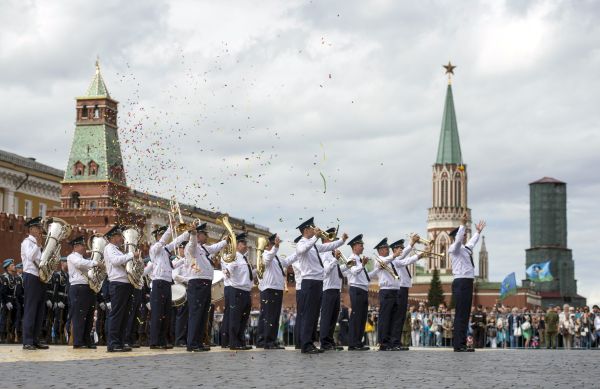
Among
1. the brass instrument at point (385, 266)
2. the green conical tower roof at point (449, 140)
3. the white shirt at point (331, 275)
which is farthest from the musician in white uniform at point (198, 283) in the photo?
the green conical tower roof at point (449, 140)

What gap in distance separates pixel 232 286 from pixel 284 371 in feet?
21.4

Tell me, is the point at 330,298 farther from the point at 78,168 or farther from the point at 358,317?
the point at 78,168

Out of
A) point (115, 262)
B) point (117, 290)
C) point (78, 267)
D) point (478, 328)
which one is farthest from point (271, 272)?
point (478, 328)

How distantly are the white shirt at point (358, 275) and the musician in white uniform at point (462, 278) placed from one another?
5.51 feet

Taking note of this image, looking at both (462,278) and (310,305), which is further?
(462,278)

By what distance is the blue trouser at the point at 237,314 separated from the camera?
19.2 metres

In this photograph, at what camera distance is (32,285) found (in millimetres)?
18000

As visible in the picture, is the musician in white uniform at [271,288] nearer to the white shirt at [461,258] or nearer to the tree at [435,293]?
the white shirt at [461,258]

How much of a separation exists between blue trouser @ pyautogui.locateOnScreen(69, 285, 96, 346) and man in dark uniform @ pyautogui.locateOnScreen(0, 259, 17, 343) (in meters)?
5.04

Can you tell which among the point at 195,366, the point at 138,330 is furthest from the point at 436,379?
the point at 138,330

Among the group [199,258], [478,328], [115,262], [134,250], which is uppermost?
[134,250]

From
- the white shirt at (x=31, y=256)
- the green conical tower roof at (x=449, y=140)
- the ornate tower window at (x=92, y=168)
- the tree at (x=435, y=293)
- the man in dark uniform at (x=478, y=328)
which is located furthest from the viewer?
the green conical tower roof at (x=449, y=140)

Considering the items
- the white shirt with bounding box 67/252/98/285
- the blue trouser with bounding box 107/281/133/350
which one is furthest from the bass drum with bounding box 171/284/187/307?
the blue trouser with bounding box 107/281/133/350

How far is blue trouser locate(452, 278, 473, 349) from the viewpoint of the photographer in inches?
755
